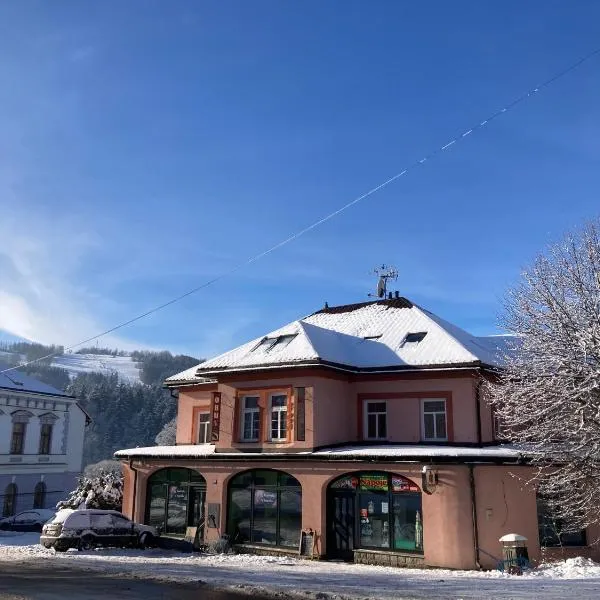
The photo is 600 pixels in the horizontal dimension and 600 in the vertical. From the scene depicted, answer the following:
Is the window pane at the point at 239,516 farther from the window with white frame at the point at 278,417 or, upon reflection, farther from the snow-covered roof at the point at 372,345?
the snow-covered roof at the point at 372,345

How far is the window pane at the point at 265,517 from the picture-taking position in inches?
909

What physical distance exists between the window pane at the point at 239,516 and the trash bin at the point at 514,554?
375 inches

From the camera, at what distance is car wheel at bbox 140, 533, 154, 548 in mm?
24250

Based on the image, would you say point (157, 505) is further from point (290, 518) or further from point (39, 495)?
point (39, 495)

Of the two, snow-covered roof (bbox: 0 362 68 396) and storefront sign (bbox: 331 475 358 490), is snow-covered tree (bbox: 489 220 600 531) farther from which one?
snow-covered roof (bbox: 0 362 68 396)

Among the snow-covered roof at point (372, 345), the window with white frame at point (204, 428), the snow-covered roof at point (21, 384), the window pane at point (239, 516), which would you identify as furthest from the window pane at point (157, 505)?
the snow-covered roof at point (21, 384)

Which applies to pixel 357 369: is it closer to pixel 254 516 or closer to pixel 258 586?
pixel 254 516

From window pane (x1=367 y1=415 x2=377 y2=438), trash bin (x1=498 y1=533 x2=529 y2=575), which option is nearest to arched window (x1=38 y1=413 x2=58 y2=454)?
window pane (x1=367 y1=415 x2=377 y2=438)

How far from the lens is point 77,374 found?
165 meters

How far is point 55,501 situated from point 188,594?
29277mm

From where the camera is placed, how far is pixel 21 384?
39.3m

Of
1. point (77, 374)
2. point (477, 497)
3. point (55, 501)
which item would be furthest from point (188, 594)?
point (77, 374)

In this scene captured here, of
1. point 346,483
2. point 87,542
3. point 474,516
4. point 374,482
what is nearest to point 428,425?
point 374,482

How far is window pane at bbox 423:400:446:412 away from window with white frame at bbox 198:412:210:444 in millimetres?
10623
